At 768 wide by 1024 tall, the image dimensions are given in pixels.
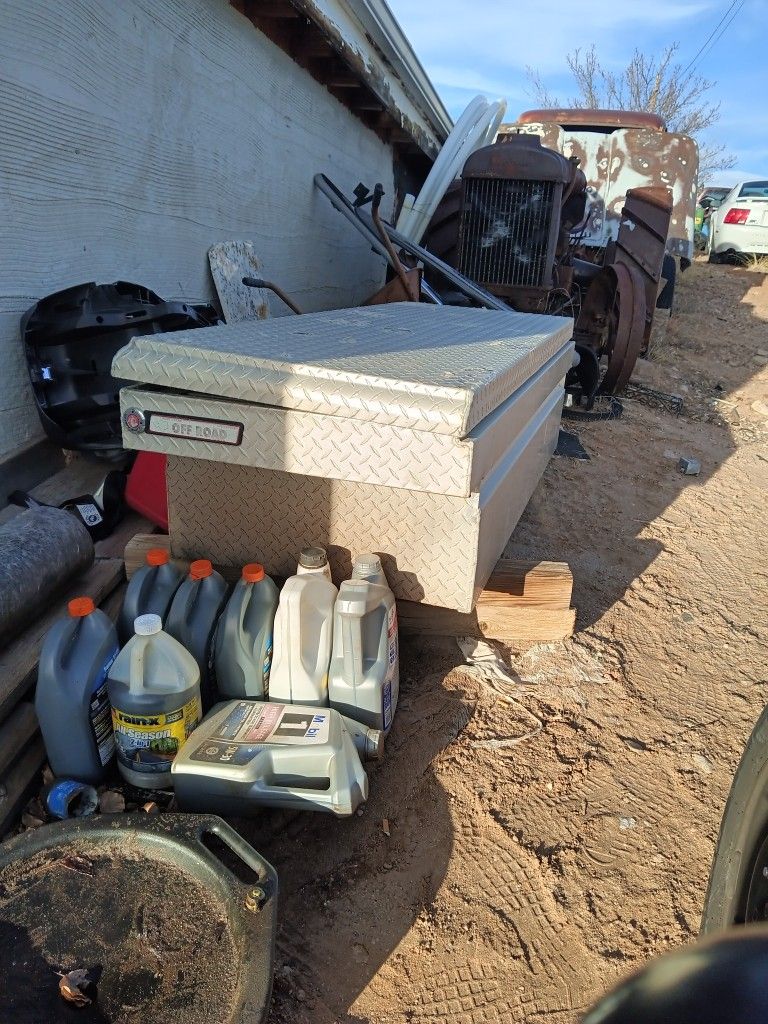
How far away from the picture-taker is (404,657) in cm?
254

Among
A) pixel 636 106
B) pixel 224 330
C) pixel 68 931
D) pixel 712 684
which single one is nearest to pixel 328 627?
pixel 68 931

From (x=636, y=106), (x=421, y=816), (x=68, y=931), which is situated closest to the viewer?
(x=68, y=931)

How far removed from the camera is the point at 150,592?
2092 mm

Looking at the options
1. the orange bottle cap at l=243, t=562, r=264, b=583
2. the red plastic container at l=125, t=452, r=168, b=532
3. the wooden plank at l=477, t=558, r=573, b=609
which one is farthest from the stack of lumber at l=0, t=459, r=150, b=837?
the wooden plank at l=477, t=558, r=573, b=609

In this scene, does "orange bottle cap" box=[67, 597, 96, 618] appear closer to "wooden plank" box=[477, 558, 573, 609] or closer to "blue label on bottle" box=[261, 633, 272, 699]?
"blue label on bottle" box=[261, 633, 272, 699]

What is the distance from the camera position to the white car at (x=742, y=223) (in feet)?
42.4

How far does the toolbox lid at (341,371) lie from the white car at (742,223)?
12.8 metres

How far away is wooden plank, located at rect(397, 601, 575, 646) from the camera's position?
8.18 ft

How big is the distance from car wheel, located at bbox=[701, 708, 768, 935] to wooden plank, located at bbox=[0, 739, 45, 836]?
61.2 inches

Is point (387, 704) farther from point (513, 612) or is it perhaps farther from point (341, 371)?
point (341, 371)

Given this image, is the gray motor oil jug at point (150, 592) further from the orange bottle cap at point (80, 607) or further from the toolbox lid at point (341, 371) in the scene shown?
the toolbox lid at point (341, 371)

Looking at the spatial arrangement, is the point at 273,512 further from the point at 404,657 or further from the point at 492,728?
the point at 492,728

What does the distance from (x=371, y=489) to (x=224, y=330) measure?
0.85 m

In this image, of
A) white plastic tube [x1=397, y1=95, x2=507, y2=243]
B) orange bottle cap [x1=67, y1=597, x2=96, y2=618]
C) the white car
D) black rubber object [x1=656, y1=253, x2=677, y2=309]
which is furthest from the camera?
the white car
